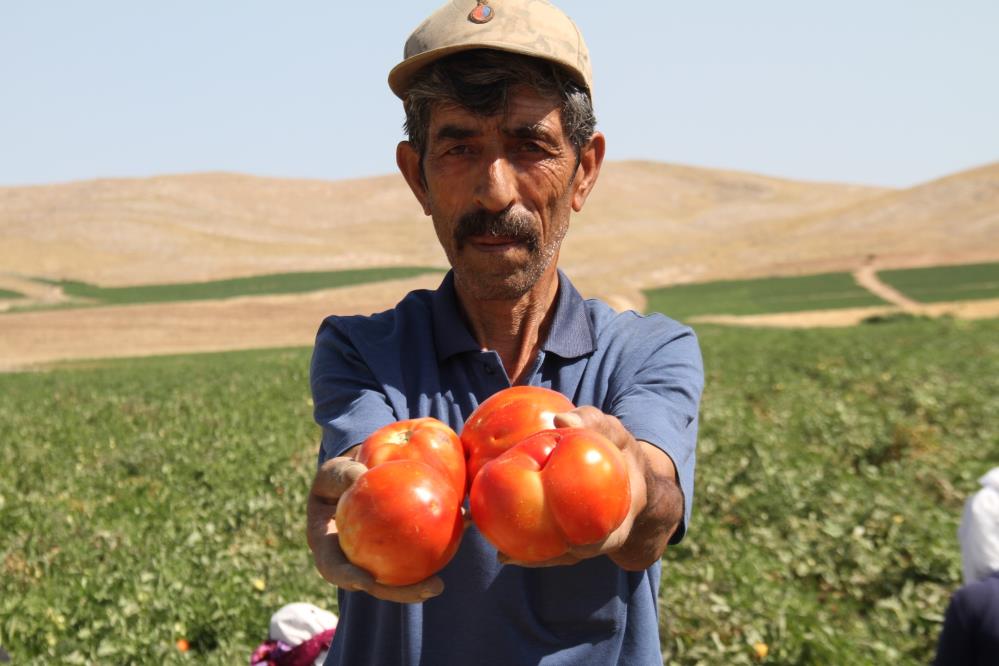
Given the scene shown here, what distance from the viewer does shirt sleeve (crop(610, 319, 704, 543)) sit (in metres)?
2.03

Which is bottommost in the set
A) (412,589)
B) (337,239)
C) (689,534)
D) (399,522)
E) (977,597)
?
(337,239)

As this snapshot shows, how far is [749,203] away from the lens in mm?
103438

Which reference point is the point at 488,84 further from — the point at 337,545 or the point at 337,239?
the point at 337,239

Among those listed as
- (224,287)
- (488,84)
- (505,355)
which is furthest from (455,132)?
(224,287)

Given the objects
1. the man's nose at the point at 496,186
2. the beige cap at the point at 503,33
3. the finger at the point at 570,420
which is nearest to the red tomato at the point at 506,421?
the finger at the point at 570,420

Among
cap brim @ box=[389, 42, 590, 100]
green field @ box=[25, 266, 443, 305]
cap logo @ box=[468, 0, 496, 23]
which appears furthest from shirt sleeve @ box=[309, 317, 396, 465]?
green field @ box=[25, 266, 443, 305]

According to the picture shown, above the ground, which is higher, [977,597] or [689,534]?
[977,597]

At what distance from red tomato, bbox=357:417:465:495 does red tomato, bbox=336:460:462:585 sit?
0.12 feet

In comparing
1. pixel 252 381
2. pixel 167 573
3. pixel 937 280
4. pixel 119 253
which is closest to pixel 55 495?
pixel 167 573

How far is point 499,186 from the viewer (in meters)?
2.14

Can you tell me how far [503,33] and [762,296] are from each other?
52.5 m

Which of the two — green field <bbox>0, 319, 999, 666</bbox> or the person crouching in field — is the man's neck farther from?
green field <bbox>0, 319, 999, 666</bbox>

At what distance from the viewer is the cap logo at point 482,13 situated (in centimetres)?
206

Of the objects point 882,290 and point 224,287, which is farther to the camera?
point 224,287
